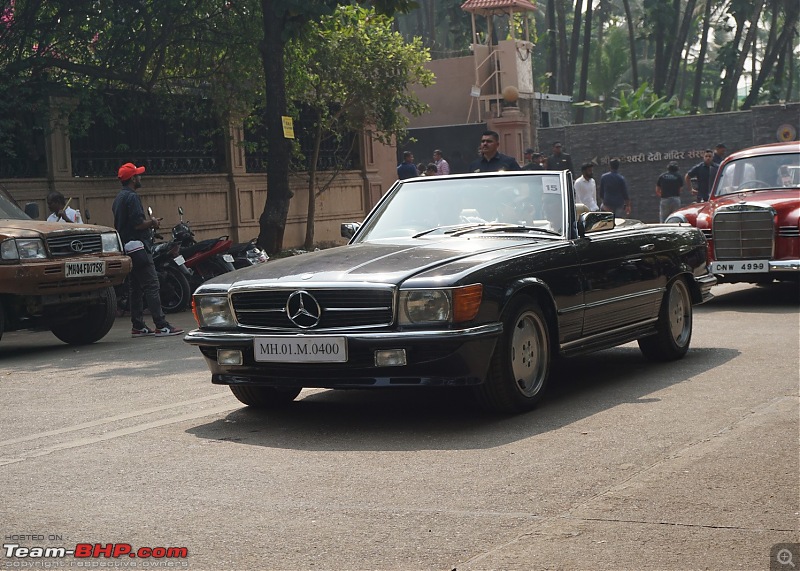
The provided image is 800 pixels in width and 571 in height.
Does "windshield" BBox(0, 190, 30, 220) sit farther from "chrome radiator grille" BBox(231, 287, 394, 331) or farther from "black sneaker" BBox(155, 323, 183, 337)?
"chrome radiator grille" BBox(231, 287, 394, 331)

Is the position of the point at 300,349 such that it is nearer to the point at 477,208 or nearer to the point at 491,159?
the point at 477,208

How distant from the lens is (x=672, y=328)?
9.62 m

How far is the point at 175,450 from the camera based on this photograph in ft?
22.0

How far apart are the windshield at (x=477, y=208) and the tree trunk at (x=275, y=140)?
10.6 m

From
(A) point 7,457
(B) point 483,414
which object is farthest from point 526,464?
(A) point 7,457

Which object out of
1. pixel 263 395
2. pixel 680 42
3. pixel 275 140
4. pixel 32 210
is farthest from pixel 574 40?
pixel 263 395

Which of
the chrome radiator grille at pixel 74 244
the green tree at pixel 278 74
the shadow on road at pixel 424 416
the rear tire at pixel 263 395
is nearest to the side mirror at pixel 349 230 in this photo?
the shadow on road at pixel 424 416

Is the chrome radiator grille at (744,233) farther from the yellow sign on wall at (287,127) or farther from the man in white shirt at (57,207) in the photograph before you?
the man in white shirt at (57,207)

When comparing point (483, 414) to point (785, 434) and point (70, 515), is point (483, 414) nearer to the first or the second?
point (785, 434)

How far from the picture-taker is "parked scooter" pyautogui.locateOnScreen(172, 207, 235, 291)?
55.2 feet

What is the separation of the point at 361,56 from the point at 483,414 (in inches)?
662

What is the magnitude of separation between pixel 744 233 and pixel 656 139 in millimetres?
24835

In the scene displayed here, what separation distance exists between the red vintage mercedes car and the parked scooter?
19.9 feet

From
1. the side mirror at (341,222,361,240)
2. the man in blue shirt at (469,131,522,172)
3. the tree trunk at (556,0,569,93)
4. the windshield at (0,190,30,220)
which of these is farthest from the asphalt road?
the tree trunk at (556,0,569,93)
